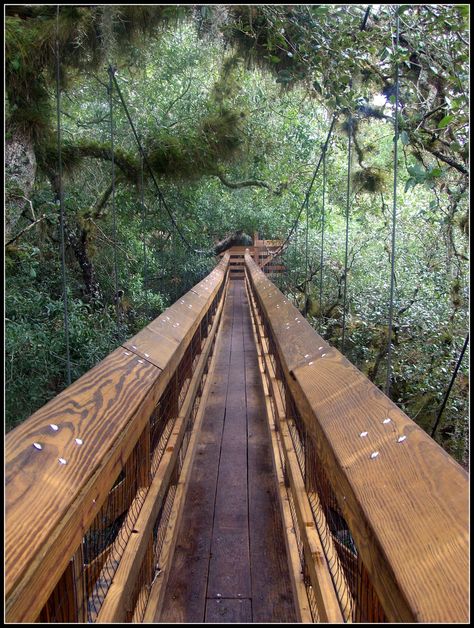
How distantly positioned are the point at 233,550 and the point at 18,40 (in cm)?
301

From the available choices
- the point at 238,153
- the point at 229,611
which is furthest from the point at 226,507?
the point at 238,153

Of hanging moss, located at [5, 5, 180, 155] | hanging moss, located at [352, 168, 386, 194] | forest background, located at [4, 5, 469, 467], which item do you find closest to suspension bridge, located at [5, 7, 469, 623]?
forest background, located at [4, 5, 469, 467]

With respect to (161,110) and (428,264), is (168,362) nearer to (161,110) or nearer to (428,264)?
(428,264)

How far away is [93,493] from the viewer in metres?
0.63

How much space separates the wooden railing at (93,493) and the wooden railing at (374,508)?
297 millimetres

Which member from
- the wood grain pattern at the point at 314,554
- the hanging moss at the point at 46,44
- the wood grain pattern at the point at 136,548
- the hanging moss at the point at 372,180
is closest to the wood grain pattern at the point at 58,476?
the wood grain pattern at the point at 136,548

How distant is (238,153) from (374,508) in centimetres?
457

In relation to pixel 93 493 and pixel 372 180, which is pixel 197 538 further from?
pixel 372 180

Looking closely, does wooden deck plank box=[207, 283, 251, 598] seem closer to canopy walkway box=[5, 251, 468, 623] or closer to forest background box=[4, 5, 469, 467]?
canopy walkway box=[5, 251, 468, 623]

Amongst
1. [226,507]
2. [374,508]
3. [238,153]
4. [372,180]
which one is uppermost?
[238,153]

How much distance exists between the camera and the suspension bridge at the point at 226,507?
45 centimetres

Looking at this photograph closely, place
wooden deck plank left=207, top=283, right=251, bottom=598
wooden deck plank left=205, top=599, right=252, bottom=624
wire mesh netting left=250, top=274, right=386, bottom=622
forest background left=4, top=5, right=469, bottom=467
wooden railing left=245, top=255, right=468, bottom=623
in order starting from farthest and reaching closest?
1. forest background left=4, top=5, right=469, bottom=467
2. wooden deck plank left=207, top=283, right=251, bottom=598
3. wooden deck plank left=205, top=599, right=252, bottom=624
4. wire mesh netting left=250, top=274, right=386, bottom=622
5. wooden railing left=245, top=255, right=468, bottom=623

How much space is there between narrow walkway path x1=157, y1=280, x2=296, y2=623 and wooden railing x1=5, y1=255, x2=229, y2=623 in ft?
0.38

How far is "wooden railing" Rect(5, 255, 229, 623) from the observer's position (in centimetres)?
50
